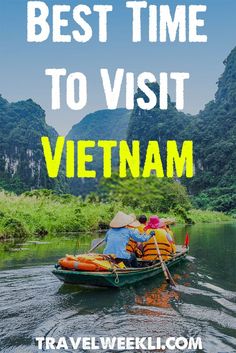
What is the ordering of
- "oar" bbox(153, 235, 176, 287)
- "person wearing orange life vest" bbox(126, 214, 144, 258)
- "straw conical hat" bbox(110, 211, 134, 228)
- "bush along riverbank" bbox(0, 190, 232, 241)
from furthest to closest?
"bush along riverbank" bbox(0, 190, 232, 241) → "person wearing orange life vest" bbox(126, 214, 144, 258) → "oar" bbox(153, 235, 176, 287) → "straw conical hat" bbox(110, 211, 134, 228)

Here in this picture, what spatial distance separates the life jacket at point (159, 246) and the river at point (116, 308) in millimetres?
382

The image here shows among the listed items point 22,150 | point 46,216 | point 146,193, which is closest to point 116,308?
point 46,216

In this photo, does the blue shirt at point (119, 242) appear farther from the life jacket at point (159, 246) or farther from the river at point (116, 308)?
the life jacket at point (159, 246)

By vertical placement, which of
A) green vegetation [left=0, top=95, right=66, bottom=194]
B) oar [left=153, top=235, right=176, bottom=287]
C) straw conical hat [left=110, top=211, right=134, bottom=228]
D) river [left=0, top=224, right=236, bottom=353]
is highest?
green vegetation [left=0, top=95, right=66, bottom=194]

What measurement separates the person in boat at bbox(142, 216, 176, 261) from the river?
392 millimetres

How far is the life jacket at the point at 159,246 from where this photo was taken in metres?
7.49

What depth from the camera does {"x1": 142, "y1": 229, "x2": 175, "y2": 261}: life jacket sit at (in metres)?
7.49

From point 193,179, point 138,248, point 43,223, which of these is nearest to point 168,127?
point 193,179

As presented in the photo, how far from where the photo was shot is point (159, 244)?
7.74 meters

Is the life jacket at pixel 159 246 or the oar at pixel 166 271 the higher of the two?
the life jacket at pixel 159 246

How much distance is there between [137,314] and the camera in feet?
16.5

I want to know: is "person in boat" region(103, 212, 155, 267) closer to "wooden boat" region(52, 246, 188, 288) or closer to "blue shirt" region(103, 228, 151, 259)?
"blue shirt" region(103, 228, 151, 259)

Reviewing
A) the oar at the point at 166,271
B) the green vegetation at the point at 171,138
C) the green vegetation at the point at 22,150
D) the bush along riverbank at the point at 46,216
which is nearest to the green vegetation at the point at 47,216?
the bush along riverbank at the point at 46,216

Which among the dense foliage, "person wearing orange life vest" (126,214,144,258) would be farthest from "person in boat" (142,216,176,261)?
the dense foliage
